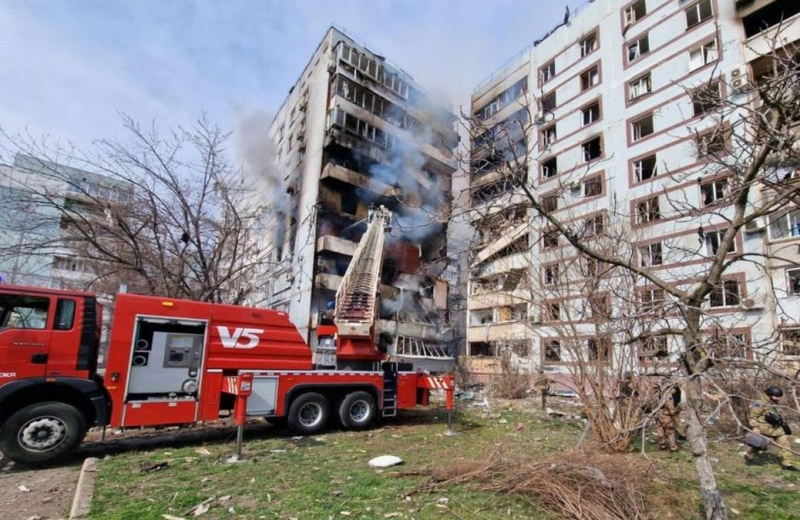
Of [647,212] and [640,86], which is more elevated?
[640,86]

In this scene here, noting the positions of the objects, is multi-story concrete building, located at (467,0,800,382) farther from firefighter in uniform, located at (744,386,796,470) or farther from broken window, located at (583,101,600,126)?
firefighter in uniform, located at (744,386,796,470)

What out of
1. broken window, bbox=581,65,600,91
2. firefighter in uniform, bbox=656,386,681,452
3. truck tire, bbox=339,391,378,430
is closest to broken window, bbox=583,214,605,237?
firefighter in uniform, bbox=656,386,681,452

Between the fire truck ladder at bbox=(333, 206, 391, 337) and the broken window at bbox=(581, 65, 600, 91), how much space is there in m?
16.1

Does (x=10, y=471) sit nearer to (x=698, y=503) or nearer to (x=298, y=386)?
(x=298, y=386)

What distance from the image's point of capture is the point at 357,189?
28875 millimetres

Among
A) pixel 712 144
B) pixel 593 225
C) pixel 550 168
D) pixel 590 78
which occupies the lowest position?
pixel 712 144

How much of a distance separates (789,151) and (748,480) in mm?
5051

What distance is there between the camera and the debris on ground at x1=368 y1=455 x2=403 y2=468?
618cm

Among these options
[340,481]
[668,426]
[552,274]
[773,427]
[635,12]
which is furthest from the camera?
[635,12]

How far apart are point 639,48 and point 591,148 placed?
18.4ft

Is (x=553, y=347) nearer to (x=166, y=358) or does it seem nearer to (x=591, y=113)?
(x=166, y=358)

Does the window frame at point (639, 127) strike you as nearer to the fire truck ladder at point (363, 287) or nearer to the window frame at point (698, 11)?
the window frame at point (698, 11)

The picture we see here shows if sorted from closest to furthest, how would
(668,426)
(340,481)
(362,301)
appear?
1. (340,481)
2. (668,426)
3. (362,301)

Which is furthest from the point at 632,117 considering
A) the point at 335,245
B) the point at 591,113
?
the point at 335,245
